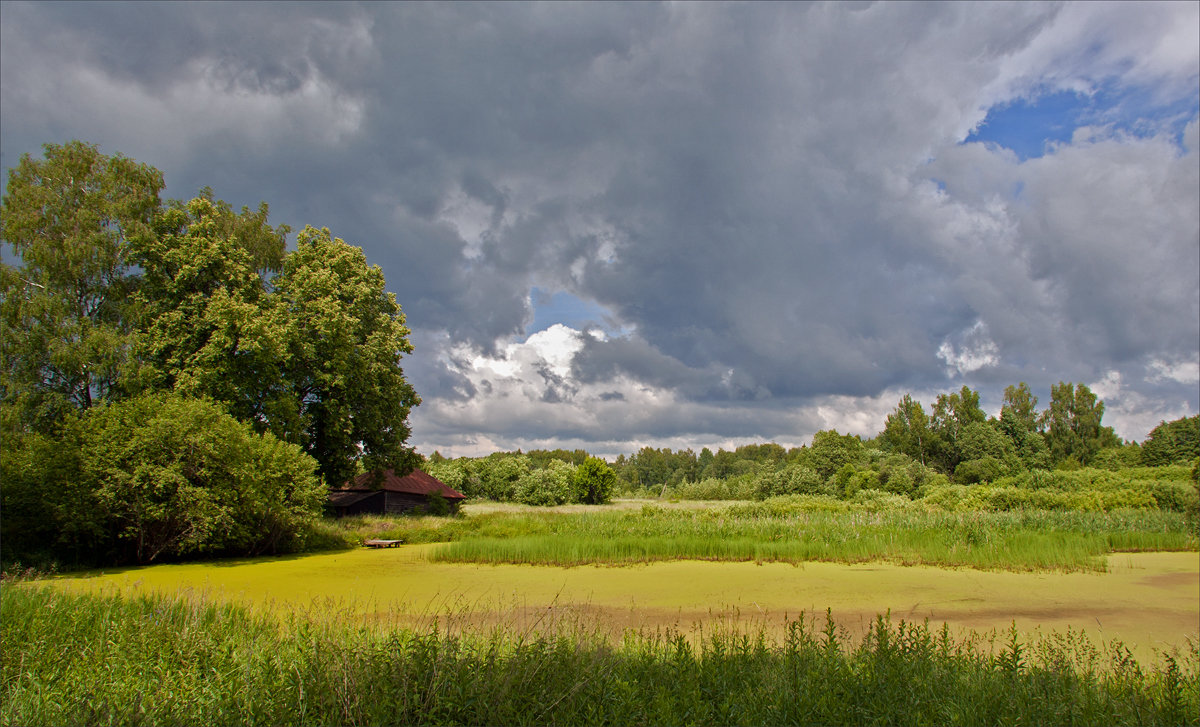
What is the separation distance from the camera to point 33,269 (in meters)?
18.1

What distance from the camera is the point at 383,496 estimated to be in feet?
95.9

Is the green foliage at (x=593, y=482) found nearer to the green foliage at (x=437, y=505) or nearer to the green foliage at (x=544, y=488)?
the green foliage at (x=544, y=488)

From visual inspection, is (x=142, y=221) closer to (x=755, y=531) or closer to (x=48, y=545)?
(x=48, y=545)

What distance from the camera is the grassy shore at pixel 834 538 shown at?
14.3 meters

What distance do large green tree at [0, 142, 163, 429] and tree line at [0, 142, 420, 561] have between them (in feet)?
0.15

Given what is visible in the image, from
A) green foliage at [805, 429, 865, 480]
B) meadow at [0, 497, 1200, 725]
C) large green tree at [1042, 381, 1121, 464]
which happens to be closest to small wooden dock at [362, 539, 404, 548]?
meadow at [0, 497, 1200, 725]

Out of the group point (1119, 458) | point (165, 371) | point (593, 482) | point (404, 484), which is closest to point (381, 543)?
point (165, 371)

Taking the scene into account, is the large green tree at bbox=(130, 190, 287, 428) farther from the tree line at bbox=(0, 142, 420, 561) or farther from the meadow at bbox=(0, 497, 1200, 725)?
the meadow at bbox=(0, 497, 1200, 725)

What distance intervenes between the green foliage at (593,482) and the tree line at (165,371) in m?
25.5

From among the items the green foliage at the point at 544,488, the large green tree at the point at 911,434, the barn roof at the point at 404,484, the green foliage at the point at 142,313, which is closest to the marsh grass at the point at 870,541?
the green foliage at the point at 142,313

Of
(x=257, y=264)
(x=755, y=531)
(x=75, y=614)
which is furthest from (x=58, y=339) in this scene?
(x=755, y=531)

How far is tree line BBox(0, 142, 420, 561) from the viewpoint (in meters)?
13.1

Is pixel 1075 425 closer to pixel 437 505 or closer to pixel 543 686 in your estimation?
pixel 437 505

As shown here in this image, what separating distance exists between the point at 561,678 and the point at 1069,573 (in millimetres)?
13527
